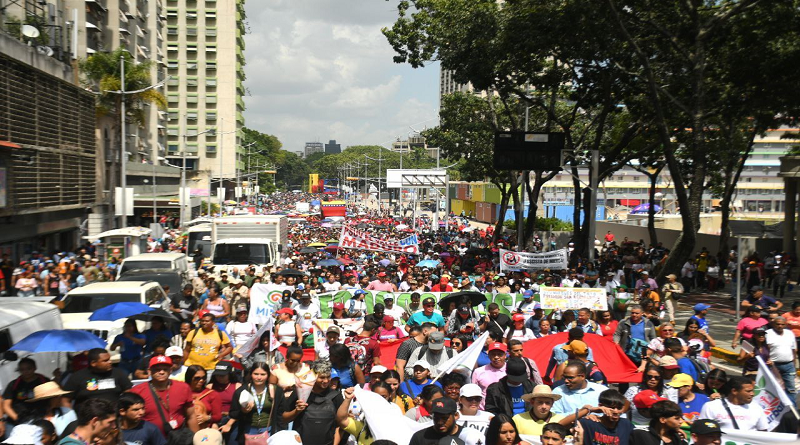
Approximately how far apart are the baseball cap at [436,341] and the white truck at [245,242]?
1295cm

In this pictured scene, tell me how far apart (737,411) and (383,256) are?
24.9 metres

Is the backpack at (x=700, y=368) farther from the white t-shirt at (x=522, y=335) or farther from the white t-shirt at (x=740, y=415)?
the white t-shirt at (x=522, y=335)

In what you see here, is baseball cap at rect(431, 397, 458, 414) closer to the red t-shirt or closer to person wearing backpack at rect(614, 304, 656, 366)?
the red t-shirt

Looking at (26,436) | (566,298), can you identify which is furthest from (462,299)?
(26,436)

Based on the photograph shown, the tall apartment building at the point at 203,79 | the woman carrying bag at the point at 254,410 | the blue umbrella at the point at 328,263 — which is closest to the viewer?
the woman carrying bag at the point at 254,410

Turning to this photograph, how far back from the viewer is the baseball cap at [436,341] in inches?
348

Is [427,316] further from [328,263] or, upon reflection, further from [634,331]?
[328,263]

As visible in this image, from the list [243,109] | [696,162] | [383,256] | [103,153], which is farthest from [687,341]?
[243,109]

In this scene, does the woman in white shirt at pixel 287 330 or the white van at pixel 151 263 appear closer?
the woman in white shirt at pixel 287 330

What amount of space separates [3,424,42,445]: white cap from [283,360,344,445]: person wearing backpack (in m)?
2.05

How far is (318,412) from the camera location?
23.1 ft

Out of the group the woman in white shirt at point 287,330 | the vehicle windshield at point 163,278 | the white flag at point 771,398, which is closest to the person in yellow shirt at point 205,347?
the woman in white shirt at point 287,330

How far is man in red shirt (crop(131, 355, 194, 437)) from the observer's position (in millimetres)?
7231

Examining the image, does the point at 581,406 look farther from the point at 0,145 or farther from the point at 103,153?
the point at 103,153
